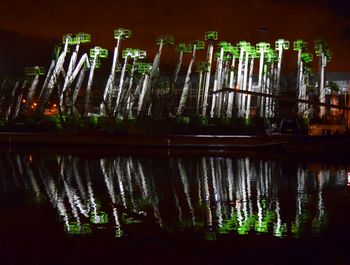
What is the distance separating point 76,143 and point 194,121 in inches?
476

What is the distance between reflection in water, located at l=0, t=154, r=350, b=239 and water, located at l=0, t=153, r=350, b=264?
0.07 ft

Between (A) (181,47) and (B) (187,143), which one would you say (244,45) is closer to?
(A) (181,47)

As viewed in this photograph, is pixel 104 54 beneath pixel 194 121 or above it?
above

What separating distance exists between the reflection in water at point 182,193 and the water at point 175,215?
21mm

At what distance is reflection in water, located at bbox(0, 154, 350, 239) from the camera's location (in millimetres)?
10094

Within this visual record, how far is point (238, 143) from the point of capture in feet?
98.3

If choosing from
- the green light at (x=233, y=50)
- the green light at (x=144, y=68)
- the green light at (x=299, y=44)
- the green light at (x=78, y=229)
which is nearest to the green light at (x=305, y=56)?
the green light at (x=299, y=44)

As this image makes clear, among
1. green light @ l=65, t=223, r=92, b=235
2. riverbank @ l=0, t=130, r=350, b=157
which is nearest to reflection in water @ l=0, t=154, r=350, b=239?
green light @ l=65, t=223, r=92, b=235

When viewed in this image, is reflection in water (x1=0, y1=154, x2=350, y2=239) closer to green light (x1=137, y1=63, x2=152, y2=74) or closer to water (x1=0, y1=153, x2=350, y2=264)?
water (x1=0, y1=153, x2=350, y2=264)

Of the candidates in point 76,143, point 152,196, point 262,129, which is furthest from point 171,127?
point 152,196

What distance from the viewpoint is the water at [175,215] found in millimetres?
7938

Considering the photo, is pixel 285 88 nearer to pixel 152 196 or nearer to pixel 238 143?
pixel 238 143

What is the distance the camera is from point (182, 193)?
1379 centimetres

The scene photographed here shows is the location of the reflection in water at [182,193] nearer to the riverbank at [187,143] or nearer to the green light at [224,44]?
the riverbank at [187,143]
